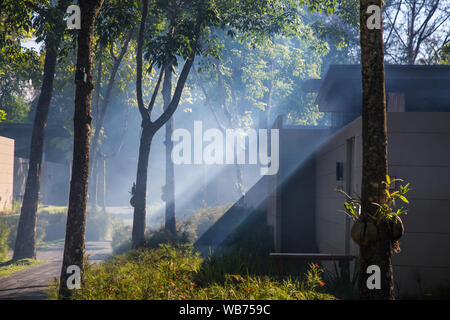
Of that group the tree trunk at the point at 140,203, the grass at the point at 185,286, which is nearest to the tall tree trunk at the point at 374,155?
the grass at the point at 185,286

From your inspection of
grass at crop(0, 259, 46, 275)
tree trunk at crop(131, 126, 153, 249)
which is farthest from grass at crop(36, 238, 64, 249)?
tree trunk at crop(131, 126, 153, 249)

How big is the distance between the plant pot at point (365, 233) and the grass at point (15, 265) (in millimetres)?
13960

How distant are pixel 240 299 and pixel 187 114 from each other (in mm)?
44537

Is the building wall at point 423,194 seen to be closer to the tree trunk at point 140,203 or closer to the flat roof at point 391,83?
the tree trunk at point 140,203

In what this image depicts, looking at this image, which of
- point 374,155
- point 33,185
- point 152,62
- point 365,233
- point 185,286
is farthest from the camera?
point 33,185

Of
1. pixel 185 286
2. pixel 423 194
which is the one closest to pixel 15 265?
pixel 185 286

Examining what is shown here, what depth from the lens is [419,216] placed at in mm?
9109

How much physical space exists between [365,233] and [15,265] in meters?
15.3

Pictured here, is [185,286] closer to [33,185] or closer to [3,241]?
[33,185]

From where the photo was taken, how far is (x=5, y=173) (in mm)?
25188

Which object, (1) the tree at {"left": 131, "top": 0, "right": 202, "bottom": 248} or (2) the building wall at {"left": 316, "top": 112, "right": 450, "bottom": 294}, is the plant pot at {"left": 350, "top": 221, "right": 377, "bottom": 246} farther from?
(1) the tree at {"left": 131, "top": 0, "right": 202, "bottom": 248}

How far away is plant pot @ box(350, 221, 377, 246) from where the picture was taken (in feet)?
21.7

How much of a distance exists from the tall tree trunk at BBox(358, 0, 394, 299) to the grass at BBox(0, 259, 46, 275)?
14.0m

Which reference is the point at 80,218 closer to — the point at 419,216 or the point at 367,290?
the point at 367,290
